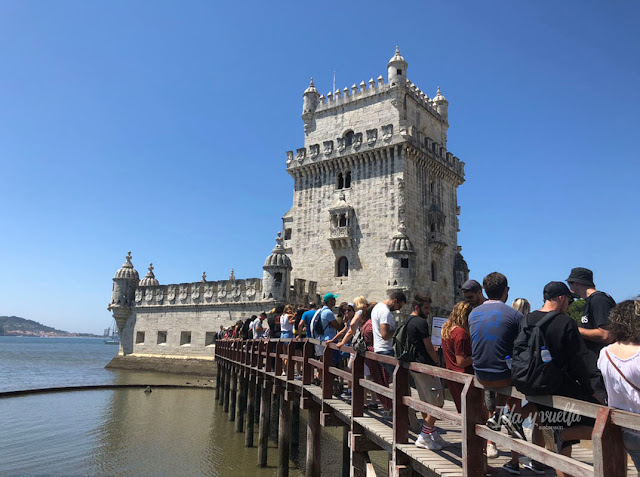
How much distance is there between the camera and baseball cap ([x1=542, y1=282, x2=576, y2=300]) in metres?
4.93

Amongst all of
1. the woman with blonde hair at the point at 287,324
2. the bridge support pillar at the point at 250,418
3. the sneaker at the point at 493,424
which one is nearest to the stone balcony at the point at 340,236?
the bridge support pillar at the point at 250,418

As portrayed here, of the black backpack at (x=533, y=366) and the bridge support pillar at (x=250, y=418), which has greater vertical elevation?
the black backpack at (x=533, y=366)

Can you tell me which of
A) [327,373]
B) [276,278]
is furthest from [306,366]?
[276,278]

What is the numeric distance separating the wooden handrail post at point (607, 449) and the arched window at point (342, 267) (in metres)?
28.7

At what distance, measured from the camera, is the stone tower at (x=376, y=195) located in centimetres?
3039

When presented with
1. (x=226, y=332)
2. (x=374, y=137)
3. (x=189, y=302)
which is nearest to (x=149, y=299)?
(x=189, y=302)

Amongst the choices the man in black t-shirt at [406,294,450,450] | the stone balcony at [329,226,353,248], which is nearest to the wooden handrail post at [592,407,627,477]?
the man in black t-shirt at [406,294,450,450]

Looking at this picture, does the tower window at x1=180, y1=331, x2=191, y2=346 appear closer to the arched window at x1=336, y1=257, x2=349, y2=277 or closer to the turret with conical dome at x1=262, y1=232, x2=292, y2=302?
the turret with conical dome at x1=262, y1=232, x2=292, y2=302

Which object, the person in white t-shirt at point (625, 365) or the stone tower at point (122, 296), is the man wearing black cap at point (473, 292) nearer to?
the person in white t-shirt at point (625, 365)

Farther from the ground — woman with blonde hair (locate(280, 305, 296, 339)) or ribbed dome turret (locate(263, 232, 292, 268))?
ribbed dome turret (locate(263, 232, 292, 268))

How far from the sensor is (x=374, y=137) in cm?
3172

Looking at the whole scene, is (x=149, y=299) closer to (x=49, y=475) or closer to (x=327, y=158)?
(x=327, y=158)

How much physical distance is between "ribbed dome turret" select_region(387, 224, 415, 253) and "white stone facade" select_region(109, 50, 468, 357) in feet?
0.28

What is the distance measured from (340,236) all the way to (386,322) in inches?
935
